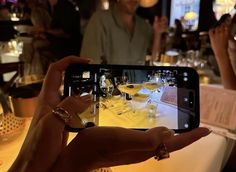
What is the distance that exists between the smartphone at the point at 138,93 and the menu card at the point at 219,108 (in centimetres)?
32

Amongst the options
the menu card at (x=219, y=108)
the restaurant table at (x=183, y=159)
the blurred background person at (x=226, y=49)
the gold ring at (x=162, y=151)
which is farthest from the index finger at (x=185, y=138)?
the blurred background person at (x=226, y=49)

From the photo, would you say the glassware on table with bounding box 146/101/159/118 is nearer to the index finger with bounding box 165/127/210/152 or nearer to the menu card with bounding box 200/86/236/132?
the index finger with bounding box 165/127/210/152

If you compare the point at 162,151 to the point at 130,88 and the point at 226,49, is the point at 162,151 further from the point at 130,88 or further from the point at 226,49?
the point at 226,49

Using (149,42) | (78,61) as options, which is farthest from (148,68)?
(149,42)

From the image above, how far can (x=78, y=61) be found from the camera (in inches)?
20.2

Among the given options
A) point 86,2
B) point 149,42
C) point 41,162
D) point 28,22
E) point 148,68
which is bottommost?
point 41,162

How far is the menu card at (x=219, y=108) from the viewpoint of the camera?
0.77 m

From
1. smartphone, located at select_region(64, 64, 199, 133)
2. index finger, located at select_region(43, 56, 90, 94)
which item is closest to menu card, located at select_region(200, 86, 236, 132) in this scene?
smartphone, located at select_region(64, 64, 199, 133)

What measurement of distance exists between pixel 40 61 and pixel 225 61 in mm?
1405

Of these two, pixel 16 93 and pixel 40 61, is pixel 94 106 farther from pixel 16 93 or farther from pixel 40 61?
pixel 40 61

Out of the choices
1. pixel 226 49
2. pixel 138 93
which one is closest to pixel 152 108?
pixel 138 93

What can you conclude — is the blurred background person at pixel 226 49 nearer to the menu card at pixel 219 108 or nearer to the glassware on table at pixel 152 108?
the menu card at pixel 219 108

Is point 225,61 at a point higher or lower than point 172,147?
higher

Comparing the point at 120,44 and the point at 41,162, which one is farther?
the point at 120,44
